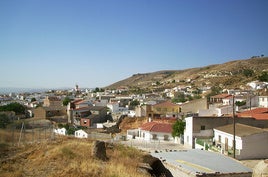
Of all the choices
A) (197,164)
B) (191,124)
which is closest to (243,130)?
(191,124)

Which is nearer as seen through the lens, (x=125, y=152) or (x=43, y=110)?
(x=125, y=152)

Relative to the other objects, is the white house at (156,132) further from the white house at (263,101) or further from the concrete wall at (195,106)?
the white house at (263,101)

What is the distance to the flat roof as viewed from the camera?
16.4 meters

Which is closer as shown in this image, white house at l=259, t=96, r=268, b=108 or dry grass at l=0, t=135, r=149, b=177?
dry grass at l=0, t=135, r=149, b=177

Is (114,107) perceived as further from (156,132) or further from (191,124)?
(191,124)

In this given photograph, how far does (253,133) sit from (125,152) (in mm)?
13930

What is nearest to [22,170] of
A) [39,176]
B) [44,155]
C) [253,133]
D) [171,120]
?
[39,176]

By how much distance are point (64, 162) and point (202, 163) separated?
353 inches

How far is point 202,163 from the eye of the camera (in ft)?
58.7

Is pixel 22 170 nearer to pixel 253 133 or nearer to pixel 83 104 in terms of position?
pixel 253 133

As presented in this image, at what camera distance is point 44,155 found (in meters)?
13.9

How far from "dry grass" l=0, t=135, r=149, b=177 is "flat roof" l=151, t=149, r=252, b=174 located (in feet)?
10.6

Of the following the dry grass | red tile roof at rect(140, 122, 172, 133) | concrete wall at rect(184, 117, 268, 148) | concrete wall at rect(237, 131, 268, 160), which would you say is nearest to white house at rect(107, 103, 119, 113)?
red tile roof at rect(140, 122, 172, 133)

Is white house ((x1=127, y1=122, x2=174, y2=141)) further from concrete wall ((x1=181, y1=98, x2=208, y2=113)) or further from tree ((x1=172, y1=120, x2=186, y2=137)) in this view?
concrete wall ((x1=181, y1=98, x2=208, y2=113))
